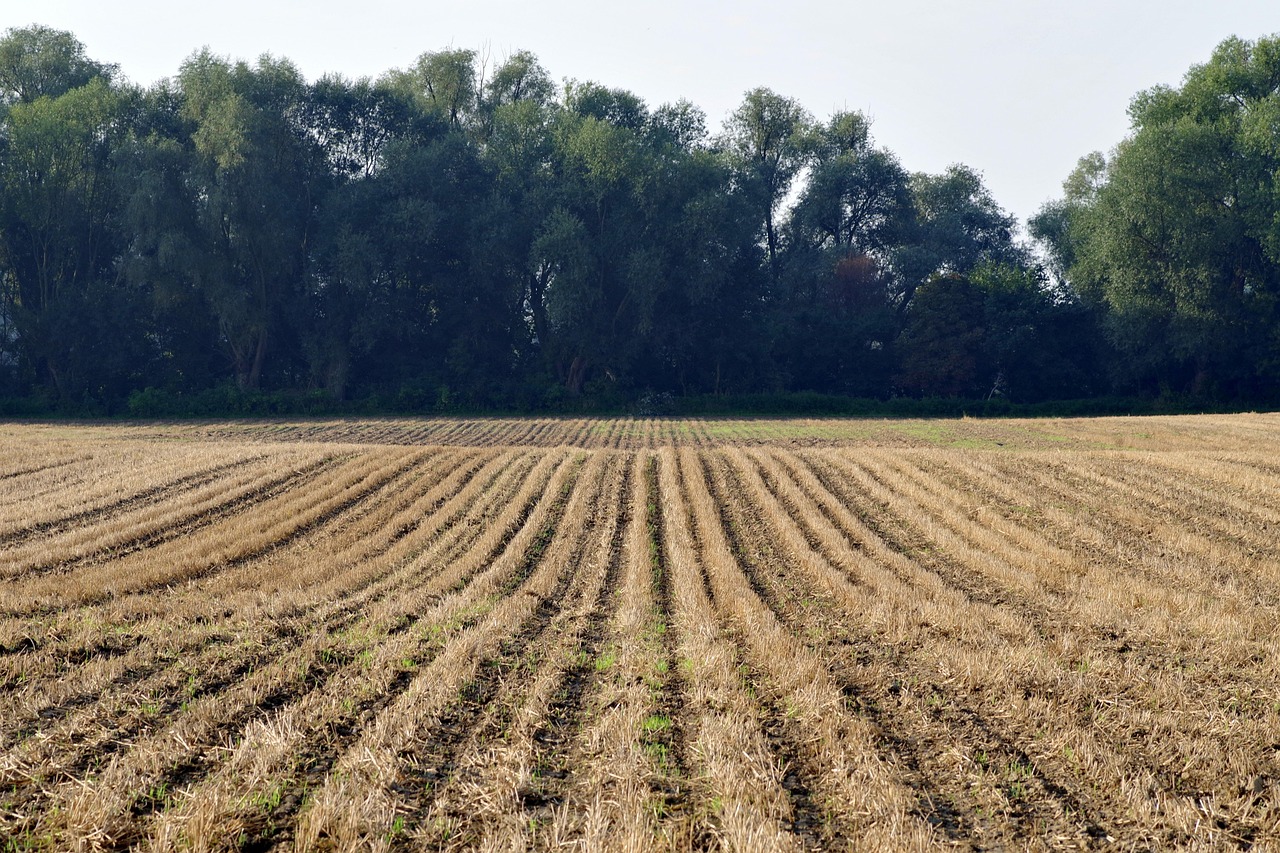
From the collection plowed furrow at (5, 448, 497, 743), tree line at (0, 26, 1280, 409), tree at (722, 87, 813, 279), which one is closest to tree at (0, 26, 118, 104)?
tree line at (0, 26, 1280, 409)

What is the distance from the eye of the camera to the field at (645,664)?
5.56m

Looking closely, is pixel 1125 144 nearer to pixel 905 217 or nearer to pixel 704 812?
pixel 905 217

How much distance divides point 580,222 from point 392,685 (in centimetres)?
4470

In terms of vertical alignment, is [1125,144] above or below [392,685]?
above

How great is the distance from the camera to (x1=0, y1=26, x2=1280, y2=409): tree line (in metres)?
47.6

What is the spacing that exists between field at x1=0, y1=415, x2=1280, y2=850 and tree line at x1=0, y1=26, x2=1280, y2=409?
31273mm

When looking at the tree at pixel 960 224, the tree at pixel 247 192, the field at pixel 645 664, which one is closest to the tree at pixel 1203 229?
the tree at pixel 960 224

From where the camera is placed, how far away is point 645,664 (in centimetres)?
889

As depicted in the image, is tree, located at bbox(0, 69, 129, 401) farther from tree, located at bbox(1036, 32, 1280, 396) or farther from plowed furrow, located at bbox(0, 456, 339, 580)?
tree, located at bbox(1036, 32, 1280, 396)

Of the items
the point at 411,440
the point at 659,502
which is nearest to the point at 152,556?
the point at 659,502

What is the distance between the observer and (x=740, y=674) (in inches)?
338

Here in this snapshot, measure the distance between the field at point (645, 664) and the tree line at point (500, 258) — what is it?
103 ft

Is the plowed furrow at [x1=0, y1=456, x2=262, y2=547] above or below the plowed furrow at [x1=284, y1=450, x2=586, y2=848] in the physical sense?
above

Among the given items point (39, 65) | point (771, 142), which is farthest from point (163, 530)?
point (771, 142)
